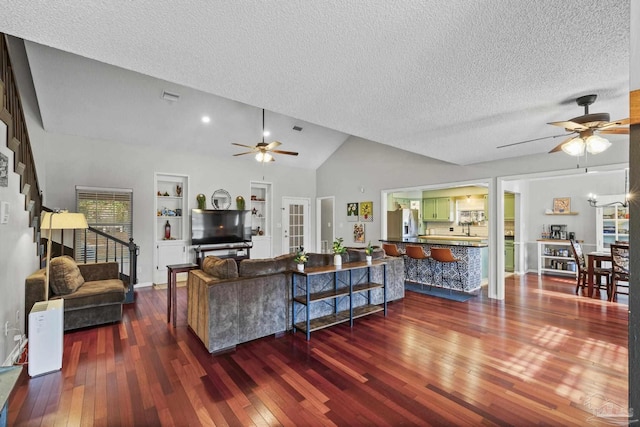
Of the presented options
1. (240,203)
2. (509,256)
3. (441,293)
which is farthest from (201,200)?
(509,256)

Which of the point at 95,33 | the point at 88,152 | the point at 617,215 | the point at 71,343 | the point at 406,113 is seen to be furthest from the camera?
the point at 617,215

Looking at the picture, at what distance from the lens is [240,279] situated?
3.25 m

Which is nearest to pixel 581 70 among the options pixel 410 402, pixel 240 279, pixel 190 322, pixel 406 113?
pixel 406 113

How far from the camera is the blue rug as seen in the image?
16.9 ft

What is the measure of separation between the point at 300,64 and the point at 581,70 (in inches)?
81.6

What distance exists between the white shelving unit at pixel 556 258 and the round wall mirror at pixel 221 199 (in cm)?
752

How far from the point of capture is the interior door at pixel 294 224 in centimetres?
841

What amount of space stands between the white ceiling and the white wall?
173 cm

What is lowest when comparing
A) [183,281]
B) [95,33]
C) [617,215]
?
[183,281]

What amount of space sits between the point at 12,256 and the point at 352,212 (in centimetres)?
633

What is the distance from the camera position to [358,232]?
7.67 m

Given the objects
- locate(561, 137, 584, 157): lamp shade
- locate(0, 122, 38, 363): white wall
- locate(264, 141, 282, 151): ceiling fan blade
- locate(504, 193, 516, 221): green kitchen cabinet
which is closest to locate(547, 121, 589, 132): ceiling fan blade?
locate(561, 137, 584, 157): lamp shade

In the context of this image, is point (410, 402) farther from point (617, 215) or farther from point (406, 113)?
point (617, 215)

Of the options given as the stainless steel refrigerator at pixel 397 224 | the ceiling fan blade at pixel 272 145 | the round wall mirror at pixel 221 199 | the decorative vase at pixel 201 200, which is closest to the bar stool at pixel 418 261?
the stainless steel refrigerator at pixel 397 224
